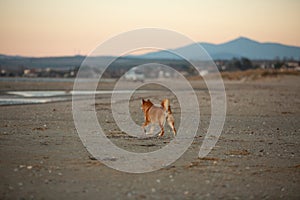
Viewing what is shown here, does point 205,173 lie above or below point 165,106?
below

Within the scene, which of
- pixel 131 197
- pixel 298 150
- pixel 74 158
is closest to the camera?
pixel 131 197

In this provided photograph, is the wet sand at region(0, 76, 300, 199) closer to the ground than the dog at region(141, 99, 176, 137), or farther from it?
closer to the ground

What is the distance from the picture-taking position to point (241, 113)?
2111cm

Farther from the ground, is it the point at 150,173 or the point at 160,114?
the point at 160,114

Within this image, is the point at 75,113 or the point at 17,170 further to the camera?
the point at 75,113

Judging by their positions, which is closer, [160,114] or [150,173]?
[150,173]

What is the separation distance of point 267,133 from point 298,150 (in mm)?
3031

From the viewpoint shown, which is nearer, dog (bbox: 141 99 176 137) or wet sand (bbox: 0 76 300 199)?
wet sand (bbox: 0 76 300 199)

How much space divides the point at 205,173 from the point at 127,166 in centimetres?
169

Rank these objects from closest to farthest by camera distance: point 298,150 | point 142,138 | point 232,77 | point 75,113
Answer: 1. point 298,150
2. point 142,138
3. point 75,113
4. point 232,77

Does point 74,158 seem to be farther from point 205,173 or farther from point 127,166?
point 205,173

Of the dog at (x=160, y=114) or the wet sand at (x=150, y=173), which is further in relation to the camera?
the dog at (x=160, y=114)

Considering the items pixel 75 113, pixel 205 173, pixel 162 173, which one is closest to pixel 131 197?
pixel 162 173

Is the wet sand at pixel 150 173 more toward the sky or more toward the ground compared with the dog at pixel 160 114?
more toward the ground
